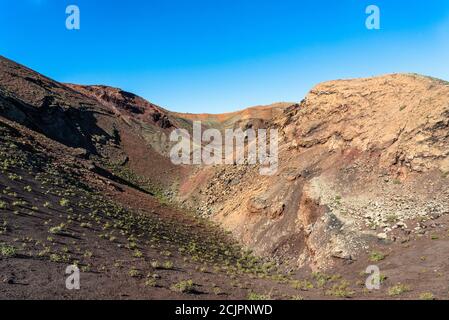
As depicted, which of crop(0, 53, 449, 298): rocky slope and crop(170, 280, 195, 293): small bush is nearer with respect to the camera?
crop(170, 280, 195, 293): small bush

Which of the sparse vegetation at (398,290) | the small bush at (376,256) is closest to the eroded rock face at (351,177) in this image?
the small bush at (376,256)

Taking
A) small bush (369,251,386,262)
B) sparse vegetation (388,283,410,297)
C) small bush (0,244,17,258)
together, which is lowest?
sparse vegetation (388,283,410,297)

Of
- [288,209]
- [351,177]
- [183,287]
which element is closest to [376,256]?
[351,177]

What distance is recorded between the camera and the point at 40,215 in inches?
787

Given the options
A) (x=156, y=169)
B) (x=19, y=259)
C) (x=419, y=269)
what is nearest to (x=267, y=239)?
→ (x=419, y=269)

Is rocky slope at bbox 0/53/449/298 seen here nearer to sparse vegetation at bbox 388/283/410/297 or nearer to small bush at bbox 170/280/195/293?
small bush at bbox 170/280/195/293

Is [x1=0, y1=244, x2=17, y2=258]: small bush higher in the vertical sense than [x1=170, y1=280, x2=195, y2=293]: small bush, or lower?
higher

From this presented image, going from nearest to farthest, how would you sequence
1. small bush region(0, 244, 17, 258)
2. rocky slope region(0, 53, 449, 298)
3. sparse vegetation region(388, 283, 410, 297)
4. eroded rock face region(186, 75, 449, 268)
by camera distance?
sparse vegetation region(388, 283, 410, 297), small bush region(0, 244, 17, 258), rocky slope region(0, 53, 449, 298), eroded rock face region(186, 75, 449, 268)

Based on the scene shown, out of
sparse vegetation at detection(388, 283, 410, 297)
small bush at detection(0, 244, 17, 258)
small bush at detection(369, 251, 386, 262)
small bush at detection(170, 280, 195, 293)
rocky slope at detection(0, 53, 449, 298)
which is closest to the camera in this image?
sparse vegetation at detection(388, 283, 410, 297)

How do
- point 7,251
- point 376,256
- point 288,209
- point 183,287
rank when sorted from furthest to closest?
point 288,209
point 376,256
point 183,287
point 7,251

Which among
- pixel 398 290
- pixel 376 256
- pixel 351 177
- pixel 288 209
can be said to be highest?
pixel 351 177

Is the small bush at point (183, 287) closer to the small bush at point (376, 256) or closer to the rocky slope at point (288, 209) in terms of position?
the rocky slope at point (288, 209)

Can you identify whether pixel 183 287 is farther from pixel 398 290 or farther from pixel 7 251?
pixel 398 290

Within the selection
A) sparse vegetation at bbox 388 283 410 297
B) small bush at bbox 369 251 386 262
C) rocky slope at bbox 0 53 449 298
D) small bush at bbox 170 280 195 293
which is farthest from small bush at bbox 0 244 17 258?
small bush at bbox 369 251 386 262
